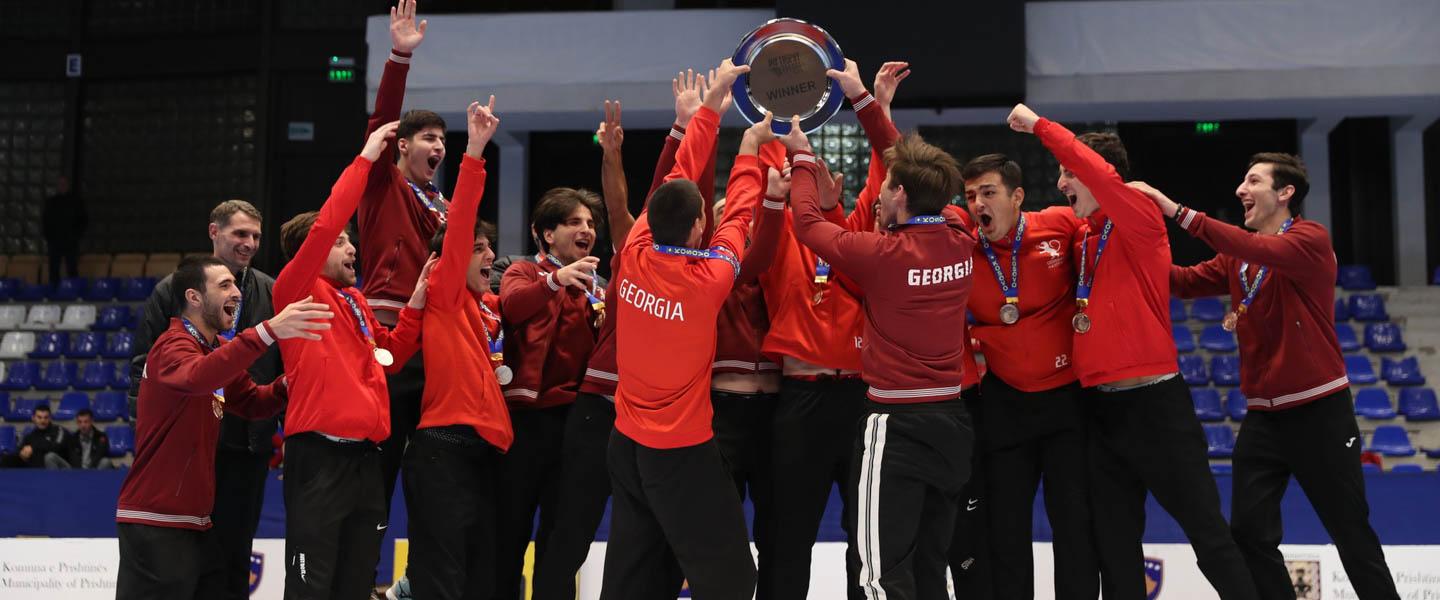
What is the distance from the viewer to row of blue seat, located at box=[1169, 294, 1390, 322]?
603 inches

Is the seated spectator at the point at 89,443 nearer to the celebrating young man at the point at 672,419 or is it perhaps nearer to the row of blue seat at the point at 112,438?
the row of blue seat at the point at 112,438

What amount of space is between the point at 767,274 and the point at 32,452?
11.4 metres

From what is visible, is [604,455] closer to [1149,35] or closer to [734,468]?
[734,468]

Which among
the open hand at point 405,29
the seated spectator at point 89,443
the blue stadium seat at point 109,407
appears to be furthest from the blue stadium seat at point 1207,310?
the blue stadium seat at point 109,407

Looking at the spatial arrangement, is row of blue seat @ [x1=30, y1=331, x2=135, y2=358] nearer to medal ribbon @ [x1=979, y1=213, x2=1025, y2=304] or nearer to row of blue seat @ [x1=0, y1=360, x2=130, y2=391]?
row of blue seat @ [x1=0, y1=360, x2=130, y2=391]

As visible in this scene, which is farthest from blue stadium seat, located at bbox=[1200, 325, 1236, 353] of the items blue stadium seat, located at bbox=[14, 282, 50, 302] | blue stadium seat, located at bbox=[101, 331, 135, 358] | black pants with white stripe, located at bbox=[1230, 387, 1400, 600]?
blue stadium seat, located at bbox=[14, 282, 50, 302]

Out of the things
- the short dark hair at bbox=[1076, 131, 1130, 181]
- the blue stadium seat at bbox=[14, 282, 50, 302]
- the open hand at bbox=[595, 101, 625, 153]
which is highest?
the blue stadium seat at bbox=[14, 282, 50, 302]

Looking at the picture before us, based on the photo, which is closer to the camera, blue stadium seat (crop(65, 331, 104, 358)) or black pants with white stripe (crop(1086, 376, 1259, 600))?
black pants with white stripe (crop(1086, 376, 1259, 600))

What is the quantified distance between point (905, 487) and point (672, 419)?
3.28 feet

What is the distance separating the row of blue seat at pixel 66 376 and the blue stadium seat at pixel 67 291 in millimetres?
1831

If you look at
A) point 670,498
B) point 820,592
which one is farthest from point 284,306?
point 820,592

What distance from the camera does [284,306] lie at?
5.45 m

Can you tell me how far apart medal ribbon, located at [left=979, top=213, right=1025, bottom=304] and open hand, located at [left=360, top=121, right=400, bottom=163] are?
300 centimetres

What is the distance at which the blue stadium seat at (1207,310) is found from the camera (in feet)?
51.1
